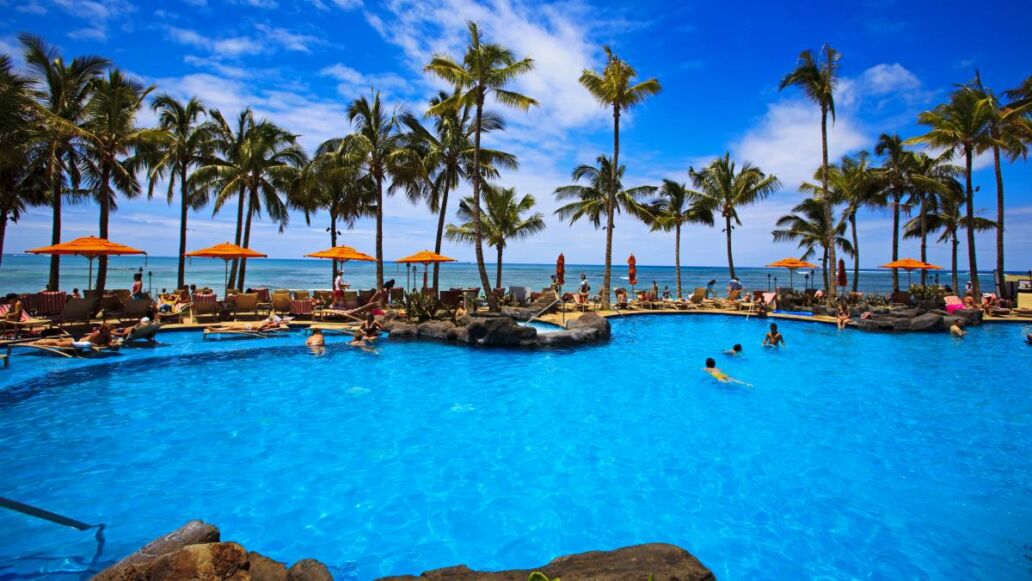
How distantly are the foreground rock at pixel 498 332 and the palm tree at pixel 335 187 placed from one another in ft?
29.7

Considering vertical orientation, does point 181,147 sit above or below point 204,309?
above

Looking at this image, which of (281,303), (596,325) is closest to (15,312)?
(281,303)

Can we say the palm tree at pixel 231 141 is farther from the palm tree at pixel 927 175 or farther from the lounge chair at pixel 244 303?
the palm tree at pixel 927 175

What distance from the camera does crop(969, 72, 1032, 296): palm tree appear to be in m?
21.5

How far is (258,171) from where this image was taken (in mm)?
23516

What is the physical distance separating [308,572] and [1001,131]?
3239 cm

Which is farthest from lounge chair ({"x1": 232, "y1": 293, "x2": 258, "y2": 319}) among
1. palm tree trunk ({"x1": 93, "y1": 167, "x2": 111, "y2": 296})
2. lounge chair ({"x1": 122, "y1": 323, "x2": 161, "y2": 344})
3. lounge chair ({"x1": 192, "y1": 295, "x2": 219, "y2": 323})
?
palm tree trunk ({"x1": 93, "y1": 167, "x2": 111, "y2": 296})

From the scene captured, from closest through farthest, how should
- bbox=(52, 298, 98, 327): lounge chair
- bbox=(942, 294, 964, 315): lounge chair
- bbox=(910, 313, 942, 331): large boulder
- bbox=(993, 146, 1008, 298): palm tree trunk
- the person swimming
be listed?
the person swimming < bbox=(52, 298, 98, 327): lounge chair < bbox=(910, 313, 942, 331): large boulder < bbox=(942, 294, 964, 315): lounge chair < bbox=(993, 146, 1008, 298): palm tree trunk

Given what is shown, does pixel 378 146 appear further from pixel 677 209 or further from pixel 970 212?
pixel 970 212

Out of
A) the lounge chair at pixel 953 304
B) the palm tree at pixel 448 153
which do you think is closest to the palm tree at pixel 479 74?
the palm tree at pixel 448 153

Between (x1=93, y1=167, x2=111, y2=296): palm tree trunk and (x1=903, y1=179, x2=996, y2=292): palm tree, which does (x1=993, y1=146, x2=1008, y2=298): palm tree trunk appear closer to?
(x1=903, y1=179, x2=996, y2=292): palm tree

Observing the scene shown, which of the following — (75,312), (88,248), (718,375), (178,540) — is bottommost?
(178,540)

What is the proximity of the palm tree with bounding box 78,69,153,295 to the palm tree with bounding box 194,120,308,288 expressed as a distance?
→ 12.2 feet

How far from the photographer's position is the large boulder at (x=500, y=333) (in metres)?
14.9
